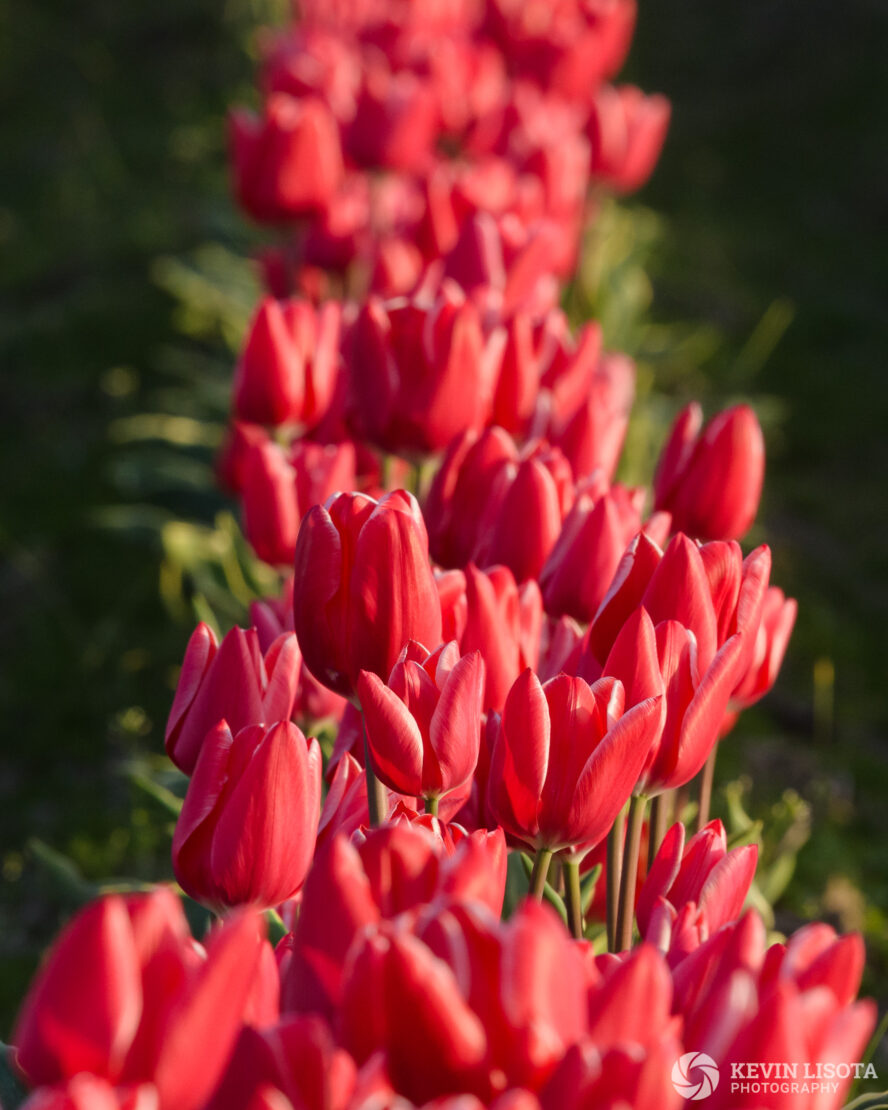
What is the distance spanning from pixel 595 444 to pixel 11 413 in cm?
366

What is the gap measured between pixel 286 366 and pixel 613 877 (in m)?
0.95

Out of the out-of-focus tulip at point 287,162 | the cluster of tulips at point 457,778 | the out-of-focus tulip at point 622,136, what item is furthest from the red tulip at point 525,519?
the out-of-focus tulip at point 622,136

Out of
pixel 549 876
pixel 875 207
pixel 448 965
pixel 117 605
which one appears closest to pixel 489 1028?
pixel 448 965

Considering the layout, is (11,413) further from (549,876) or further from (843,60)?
(843,60)

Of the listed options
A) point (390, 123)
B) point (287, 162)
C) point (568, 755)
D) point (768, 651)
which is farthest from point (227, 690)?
point (390, 123)

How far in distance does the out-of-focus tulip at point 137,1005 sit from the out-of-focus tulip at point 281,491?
93 centimetres

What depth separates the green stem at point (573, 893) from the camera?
3.05 feet

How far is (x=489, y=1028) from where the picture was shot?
23.5 inches

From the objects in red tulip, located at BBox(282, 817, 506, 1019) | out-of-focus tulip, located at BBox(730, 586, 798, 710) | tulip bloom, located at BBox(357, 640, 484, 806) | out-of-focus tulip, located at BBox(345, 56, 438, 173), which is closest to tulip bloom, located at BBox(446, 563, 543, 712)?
tulip bloom, located at BBox(357, 640, 484, 806)

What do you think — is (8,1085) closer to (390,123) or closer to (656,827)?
(656,827)

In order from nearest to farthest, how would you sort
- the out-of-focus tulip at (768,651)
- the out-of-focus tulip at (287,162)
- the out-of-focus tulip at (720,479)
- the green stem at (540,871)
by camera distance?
the green stem at (540,871) → the out-of-focus tulip at (768,651) → the out-of-focus tulip at (720,479) → the out-of-focus tulip at (287,162)

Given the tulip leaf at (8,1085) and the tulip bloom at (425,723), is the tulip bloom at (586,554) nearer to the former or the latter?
the tulip bloom at (425,723)

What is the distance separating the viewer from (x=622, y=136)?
140 inches

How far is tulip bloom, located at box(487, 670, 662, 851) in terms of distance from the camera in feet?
2.79
